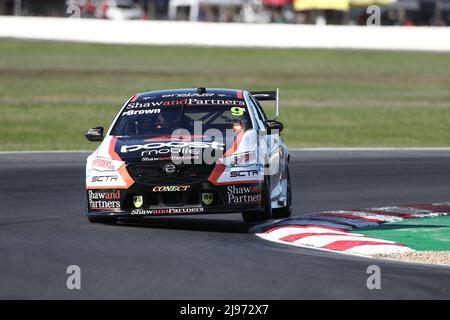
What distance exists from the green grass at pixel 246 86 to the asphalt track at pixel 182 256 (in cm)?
871

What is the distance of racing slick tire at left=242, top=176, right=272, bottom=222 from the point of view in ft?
40.1

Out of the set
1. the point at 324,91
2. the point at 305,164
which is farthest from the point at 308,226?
the point at 324,91

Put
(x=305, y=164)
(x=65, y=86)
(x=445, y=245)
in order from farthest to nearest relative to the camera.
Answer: (x=65, y=86)
(x=305, y=164)
(x=445, y=245)

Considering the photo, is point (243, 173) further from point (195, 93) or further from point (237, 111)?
point (195, 93)

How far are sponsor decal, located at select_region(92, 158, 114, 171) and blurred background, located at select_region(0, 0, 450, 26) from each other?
131 feet

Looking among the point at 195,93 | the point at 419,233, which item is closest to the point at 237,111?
the point at 195,93

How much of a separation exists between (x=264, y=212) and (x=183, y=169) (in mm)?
968

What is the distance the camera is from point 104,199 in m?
12.2

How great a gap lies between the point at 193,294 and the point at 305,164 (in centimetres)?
1157

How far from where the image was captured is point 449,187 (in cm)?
1672

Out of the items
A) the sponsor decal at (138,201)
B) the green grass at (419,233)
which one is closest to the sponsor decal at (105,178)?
the sponsor decal at (138,201)

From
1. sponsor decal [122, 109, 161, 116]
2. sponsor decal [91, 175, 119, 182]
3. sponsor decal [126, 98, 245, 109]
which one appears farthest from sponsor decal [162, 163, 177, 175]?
Answer: sponsor decal [126, 98, 245, 109]
